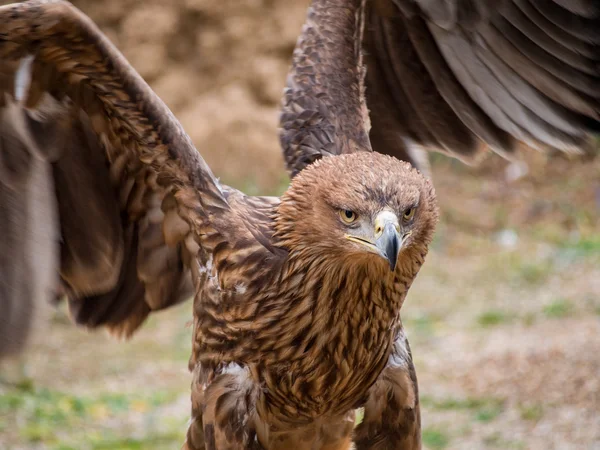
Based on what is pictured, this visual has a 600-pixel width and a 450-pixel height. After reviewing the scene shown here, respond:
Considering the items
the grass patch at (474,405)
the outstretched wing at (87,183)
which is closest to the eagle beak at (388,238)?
the outstretched wing at (87,183)

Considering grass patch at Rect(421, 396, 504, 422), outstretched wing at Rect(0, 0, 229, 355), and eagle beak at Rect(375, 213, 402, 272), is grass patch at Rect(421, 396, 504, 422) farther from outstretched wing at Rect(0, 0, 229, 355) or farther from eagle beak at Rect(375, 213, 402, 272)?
eagle beak at Rect(375, 213, 402, 272)

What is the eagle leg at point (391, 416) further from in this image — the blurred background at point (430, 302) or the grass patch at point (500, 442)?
the grass patch at point (500, 442)

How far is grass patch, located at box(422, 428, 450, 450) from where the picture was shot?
19.1 ft

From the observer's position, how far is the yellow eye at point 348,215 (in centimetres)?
338

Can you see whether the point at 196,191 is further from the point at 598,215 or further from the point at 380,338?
the point at 598,215

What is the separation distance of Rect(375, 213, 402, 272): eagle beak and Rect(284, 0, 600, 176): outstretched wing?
1.39 meters

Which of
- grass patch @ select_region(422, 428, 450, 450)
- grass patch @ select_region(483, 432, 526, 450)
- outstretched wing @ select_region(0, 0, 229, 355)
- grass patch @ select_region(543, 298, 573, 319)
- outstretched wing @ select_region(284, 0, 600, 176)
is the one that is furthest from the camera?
grass patch @ select_region(543, 298, 573, 319)

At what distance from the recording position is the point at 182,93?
11359 mm

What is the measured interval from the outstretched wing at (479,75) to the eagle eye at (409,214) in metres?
1.29

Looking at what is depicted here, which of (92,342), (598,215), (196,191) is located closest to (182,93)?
(92,342)

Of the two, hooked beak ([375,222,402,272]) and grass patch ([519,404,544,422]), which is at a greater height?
hooked beak ([375,222,402,272])

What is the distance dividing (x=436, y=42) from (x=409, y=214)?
159 centimetres

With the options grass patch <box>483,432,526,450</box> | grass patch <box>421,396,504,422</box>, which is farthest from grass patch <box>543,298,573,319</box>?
grass patch <box>483,432,526,450</box>

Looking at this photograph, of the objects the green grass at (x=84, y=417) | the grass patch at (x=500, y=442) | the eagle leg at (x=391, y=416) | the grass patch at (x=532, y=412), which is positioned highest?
the eagle leg at (x=391, y=416)
